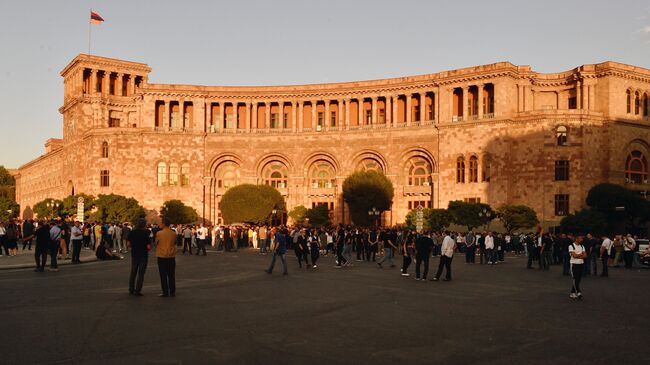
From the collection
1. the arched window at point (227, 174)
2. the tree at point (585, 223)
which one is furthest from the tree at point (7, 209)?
the tree at point (585, 223)

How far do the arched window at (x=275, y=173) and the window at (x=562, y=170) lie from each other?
27335mm

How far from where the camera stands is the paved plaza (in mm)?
9125

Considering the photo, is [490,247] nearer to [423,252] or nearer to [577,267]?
[423,252]

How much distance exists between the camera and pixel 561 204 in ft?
174

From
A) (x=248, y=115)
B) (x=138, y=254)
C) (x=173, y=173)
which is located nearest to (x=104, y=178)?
(x=173, y=173)

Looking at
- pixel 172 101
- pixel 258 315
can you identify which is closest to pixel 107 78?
pixel 172 101

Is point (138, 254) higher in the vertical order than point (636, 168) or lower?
lower

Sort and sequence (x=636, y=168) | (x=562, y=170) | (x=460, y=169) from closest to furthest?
(x=562, y=170) < (x=636, y=168) < (x=460, y=169)

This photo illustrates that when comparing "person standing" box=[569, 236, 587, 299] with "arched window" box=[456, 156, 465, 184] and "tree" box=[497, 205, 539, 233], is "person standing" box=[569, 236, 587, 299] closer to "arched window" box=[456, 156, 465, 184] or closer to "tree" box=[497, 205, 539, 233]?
"tree" box=[497, 205, 539, 233]

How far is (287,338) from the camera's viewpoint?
10312mm

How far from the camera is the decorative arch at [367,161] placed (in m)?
62.4

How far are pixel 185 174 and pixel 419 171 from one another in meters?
24.6

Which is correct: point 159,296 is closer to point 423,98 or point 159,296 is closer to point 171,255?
point 171,255

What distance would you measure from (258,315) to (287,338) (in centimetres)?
244
